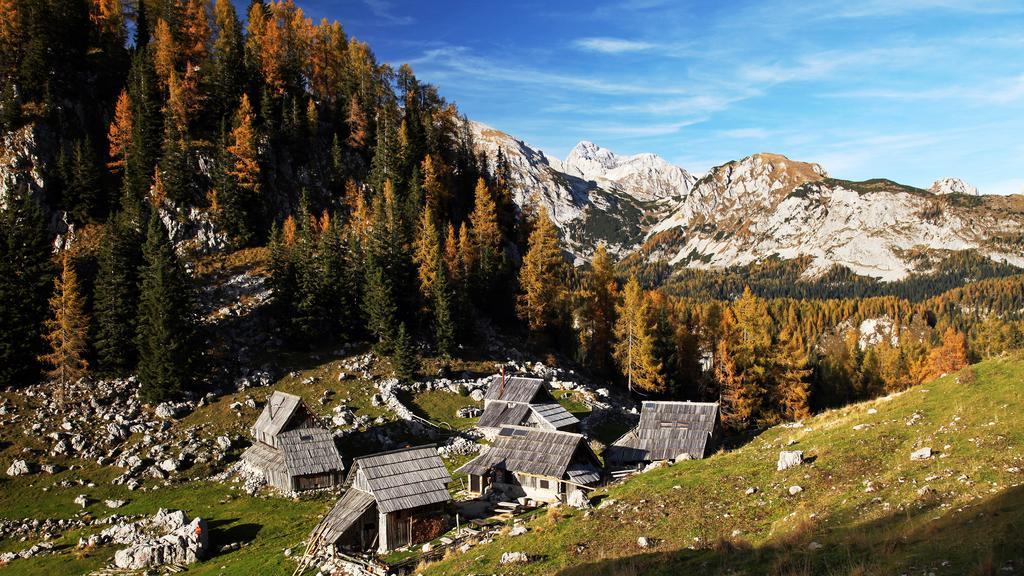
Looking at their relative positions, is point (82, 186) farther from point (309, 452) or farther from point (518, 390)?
point (518, 390)

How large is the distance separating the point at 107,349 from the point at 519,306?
46.8m

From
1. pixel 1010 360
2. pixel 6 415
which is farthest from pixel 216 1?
pixel 1010 360

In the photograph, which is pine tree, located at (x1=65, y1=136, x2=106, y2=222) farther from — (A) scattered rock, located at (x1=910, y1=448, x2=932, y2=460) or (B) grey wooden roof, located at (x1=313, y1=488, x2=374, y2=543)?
(A) scattered rock, located at (x1=910, y1=448, x2=932, y2=460)

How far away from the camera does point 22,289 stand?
5616cm

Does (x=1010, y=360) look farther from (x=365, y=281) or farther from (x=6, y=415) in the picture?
(x=6, y=415)

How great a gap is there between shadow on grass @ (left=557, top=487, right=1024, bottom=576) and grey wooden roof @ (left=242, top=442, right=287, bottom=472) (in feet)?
103

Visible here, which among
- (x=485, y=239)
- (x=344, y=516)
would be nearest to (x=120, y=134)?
(x=485, y=239)

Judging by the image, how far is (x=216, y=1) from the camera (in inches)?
3969

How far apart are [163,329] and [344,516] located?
32.1 metres

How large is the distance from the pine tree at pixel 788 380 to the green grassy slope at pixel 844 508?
1301 inches

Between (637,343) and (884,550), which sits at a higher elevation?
(637,343)

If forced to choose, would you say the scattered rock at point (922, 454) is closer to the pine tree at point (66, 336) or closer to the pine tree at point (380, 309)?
the pine tree at point (380, 309)

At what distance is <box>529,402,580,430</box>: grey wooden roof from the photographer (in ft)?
173

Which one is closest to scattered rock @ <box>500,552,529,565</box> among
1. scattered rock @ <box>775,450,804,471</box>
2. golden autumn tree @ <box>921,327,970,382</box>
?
scattered rock @ <box>775,450,804,471</box>
